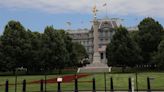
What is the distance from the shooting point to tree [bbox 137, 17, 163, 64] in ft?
344

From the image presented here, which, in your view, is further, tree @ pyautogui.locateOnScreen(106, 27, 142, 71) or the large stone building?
the large stone building

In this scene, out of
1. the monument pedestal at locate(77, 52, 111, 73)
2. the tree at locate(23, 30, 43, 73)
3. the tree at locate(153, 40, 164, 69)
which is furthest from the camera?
the monument pedestal at locate(77, 52, 111, 73)

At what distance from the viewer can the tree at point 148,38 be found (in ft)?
344

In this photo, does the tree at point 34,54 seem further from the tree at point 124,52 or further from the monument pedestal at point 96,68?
the tree at point 124,52

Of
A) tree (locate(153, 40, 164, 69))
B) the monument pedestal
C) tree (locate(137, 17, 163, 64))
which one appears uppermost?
tree (locate(137, 17, 163, 64))

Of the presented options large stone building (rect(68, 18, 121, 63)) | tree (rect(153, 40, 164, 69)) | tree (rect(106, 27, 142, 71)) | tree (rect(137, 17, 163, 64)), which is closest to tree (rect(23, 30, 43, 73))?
tree (rect(106, 27, 142, 71))

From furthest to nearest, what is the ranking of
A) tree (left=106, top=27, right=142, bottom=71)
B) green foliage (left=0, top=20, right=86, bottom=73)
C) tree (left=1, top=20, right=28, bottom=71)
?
tree (left=106, top=27, right=142, bottom=71), green foliage (left=0, top=20, right=86, bottom=73), tree (left=1, top=20, right=28, bottom=71)

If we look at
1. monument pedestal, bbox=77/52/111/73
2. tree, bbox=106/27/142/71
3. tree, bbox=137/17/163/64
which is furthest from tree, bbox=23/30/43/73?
tree, bbox=137/17/163/64

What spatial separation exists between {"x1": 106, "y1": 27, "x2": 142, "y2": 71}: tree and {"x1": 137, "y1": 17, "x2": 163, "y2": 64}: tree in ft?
16.9

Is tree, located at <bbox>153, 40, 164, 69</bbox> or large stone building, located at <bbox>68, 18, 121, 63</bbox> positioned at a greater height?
large stone building, located at <bbox>68, 18, 121, 63</bbox>

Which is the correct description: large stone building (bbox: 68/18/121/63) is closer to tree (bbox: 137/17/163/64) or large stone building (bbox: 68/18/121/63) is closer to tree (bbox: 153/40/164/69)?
tree (bbox: 137/17/163/64)

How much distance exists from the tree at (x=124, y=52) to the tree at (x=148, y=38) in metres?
5.14

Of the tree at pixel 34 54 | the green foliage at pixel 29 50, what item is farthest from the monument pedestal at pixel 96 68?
the tree at pixel 34 54

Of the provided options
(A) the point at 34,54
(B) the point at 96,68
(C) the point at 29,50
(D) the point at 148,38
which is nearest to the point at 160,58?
(D) the point at 148,38
